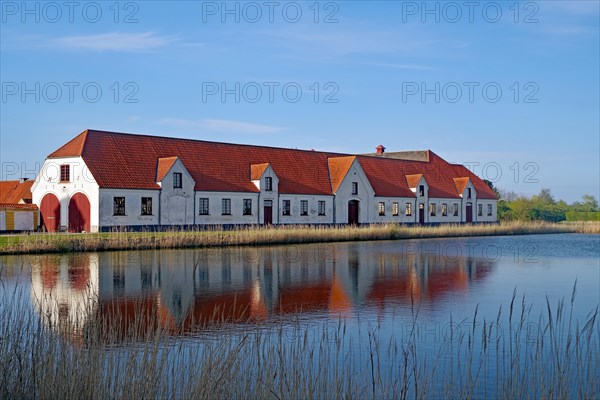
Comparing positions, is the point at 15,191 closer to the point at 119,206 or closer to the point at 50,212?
the point at 50,212

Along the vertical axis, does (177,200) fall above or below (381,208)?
above

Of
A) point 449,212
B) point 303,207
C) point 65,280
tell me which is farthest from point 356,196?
point 65,280

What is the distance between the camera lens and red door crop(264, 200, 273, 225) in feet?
152

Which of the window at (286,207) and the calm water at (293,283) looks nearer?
the calm water at (293,283)

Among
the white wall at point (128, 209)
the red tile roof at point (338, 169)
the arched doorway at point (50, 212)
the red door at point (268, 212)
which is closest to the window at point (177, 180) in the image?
the white wall at point (128, 209)

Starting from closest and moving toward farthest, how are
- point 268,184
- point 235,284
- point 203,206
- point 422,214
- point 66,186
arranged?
point 235,284, point 66,186, point 203,206, point 268,184, point 422,214

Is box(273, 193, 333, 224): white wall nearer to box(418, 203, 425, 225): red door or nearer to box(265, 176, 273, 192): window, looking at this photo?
box(265, 176, 273, 192): window

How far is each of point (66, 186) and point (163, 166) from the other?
5633 mm

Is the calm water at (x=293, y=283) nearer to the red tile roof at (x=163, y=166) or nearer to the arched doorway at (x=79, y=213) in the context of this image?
the arched doorway at (x=79, y=213)

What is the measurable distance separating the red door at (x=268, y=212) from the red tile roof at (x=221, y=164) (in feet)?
4.83

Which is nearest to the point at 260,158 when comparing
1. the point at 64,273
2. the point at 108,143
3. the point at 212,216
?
the point at 212,216

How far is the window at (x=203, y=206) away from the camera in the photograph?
1688 inches

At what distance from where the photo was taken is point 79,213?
3891 cm

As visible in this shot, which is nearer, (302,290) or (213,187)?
(302,290)
